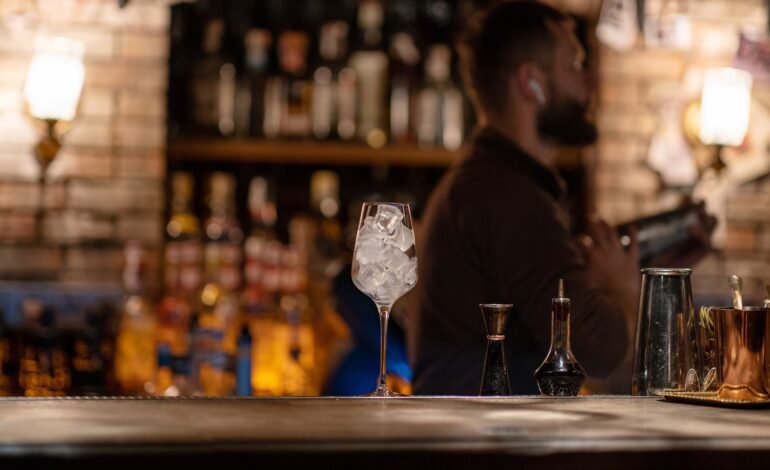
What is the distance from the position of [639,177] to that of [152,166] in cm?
175

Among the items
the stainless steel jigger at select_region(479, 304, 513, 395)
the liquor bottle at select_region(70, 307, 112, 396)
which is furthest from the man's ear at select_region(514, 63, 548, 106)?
the liquor bottle at select_region(70, 307, 112, 396)

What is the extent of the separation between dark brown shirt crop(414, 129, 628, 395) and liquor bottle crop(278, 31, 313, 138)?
1.86 meters

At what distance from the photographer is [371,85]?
4395 millimetres

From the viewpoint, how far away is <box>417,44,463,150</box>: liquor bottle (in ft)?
14.4

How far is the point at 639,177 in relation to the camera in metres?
4.33

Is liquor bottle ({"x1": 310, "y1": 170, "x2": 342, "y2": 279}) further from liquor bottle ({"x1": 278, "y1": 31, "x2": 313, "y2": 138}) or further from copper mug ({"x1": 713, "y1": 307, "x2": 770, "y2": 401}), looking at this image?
copper mug ({"x1": 713, "y1": 307, "x2": 770, "y2": 401})

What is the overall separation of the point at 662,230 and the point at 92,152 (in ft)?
6.64

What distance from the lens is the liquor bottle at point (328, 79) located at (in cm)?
434

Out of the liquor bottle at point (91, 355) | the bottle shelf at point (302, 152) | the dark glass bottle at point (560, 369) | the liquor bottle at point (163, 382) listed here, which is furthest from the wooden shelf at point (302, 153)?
the dark glass bottle at point (560, 369)

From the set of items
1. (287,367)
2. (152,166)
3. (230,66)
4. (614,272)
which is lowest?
(287,367)

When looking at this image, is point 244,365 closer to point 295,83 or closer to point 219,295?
point 219,295

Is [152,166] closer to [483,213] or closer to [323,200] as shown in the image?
[323,200]

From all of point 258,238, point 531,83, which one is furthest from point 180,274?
point 531,83

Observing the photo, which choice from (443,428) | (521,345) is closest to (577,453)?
(443,428)
